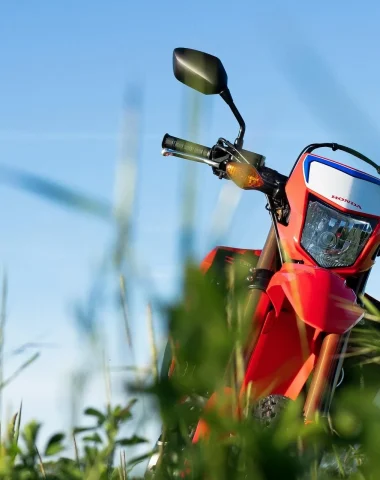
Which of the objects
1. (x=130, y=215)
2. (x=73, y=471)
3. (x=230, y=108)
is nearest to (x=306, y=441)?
(x=130, y=215)

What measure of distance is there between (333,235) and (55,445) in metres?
2.32

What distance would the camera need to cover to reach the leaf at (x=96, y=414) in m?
1.30

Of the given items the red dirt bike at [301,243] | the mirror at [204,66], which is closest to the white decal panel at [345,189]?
the red dirt bike at [301,243]

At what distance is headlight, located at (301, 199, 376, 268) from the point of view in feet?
11.5

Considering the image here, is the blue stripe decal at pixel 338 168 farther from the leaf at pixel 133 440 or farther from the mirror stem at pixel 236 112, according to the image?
the leaf at pixel 133 440

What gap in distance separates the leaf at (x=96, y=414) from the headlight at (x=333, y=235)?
7.48ft

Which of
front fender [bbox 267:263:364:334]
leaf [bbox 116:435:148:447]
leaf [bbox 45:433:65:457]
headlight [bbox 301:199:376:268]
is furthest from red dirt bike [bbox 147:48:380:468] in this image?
leaf [bbox 116:435:148:447]

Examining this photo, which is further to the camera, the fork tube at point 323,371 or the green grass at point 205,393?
the fork tube at point 323,371

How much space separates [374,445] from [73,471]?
1.73 feet

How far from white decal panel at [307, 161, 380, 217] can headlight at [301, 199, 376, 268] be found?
0.15ft

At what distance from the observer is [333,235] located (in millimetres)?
Result: 3537

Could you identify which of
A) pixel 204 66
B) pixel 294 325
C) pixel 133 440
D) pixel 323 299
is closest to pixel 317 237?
pixel 294 325

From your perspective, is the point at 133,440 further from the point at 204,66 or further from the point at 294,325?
the point at 294,325

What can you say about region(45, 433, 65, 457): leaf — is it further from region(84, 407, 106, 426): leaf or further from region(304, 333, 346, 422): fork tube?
region(304, 333, 346, 422): fork tube
